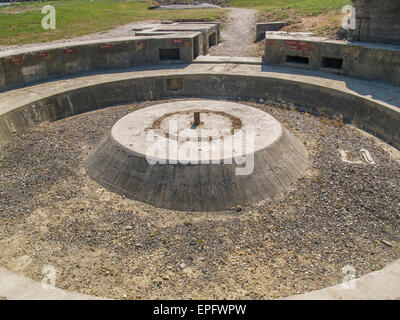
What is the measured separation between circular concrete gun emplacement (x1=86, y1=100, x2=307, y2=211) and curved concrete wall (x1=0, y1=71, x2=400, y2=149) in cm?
378

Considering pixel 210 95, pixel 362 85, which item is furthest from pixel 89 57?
pixel 362 85

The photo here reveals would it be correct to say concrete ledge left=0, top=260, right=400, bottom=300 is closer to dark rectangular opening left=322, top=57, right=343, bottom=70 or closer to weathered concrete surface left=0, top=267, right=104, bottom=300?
weathered concrete surface left=0, top=267, right=104, bottom=300

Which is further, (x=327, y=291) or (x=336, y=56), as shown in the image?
(x=336, y=56)

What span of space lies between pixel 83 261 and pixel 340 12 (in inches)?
925

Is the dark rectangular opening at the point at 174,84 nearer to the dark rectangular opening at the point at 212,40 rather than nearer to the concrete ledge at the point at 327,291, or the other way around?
the dark rectangular opening at the point at 212,40

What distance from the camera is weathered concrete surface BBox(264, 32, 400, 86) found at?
14.3 m

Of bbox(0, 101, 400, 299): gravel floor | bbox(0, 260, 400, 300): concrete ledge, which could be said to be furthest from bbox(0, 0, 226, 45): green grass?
bbox(0, 260, 400, 300): concrete ledge

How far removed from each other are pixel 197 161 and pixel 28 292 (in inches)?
190

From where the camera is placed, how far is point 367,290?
17.7 feet

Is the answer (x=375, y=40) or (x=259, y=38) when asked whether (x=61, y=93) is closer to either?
(x=375, y=40)

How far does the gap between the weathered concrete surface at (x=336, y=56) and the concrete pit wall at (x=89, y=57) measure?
5010mm

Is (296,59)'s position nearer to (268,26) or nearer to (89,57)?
→ (268,26)

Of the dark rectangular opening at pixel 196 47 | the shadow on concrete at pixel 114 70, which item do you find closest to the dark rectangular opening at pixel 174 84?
the shadow on concrete at pixel 114 70
